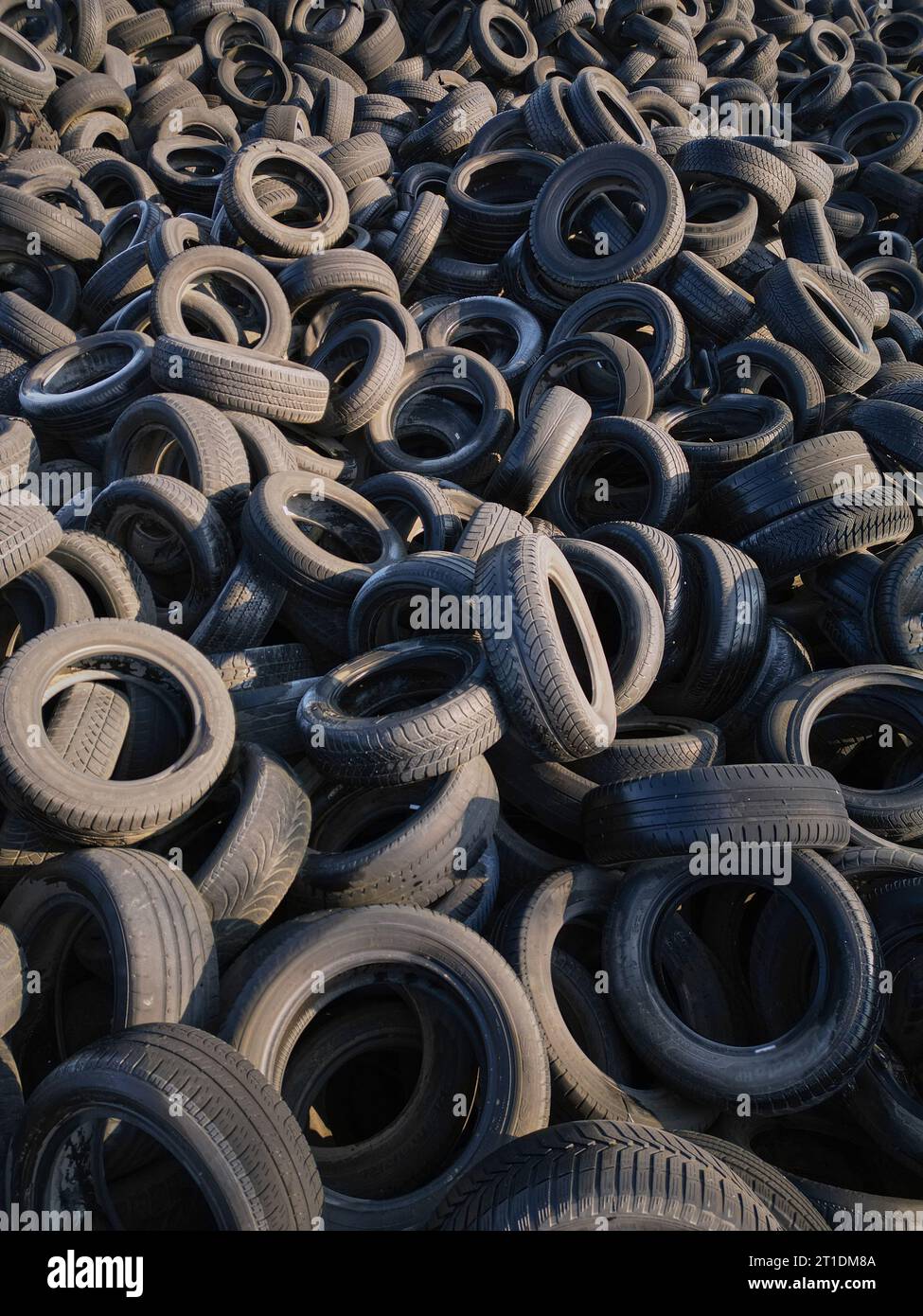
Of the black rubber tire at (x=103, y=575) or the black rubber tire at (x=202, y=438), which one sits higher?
the black rubber tire at (x=202, y=438)

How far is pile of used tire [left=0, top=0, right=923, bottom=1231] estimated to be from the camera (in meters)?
3.12

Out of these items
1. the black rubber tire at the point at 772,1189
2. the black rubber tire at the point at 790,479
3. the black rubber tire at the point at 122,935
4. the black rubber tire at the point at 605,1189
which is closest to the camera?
the black rubber tire at the point at 605,1189

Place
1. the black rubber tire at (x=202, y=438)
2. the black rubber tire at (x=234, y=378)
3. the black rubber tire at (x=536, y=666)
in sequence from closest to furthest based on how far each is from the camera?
1. the black rubber tire at (x=536, y=666)
2. the black rubber tire at (x=202, y=438)
3. the black rubber tire at (x=234, y=378)

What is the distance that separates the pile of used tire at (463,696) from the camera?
123 inches

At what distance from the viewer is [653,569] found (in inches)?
200

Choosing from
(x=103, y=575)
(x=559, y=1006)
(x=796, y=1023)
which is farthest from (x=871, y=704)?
(x=103, y=575)

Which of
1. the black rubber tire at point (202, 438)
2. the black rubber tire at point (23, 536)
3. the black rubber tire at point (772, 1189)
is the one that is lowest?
the black rubber tire at point (772, 1189)

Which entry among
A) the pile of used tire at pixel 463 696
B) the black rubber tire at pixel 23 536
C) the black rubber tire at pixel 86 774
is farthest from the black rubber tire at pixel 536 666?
the black rubber tire at pixel 23 536

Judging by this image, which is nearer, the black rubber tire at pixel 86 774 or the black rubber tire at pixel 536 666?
the black rubber tire at pixel 86 774

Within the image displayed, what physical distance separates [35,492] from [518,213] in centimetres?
567

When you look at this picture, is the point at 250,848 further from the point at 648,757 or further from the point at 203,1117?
the point at 648,757

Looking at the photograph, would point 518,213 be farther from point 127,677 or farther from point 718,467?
point 127,677

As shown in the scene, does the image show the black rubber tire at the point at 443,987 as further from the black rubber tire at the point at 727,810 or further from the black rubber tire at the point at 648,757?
the black rubber tire at the point at 648,757
